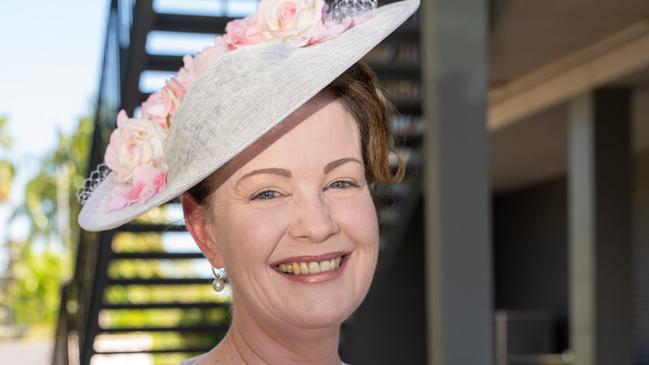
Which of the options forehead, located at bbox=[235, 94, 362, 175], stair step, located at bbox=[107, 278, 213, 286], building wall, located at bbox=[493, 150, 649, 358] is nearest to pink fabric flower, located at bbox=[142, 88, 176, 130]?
forehead, located at bbox=[235, 94, 362, 175]

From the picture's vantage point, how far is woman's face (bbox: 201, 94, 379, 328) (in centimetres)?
134

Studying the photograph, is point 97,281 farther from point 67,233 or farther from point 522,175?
point 67,233

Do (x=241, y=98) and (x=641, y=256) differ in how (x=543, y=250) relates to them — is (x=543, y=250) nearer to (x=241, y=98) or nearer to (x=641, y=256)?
(x=641, y=256)

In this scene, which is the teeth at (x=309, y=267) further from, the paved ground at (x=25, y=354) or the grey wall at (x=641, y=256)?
the paved ground at (x=25, y=354)

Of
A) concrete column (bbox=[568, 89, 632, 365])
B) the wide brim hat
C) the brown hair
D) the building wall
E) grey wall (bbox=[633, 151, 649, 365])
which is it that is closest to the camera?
the wide brim hat

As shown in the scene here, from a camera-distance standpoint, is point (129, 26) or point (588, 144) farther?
point (588, 144)

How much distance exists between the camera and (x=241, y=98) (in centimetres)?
135

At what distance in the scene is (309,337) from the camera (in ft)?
4.59

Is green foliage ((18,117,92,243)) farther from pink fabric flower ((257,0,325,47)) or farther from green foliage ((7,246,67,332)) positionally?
pink fabric flower ((257,0,325,47))

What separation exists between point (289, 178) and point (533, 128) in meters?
10.1

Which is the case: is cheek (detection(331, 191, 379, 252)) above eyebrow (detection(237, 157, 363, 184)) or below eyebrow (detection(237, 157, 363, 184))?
below

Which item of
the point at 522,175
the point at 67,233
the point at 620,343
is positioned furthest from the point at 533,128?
the point at 67,233

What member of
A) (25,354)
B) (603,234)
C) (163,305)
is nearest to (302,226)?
(163,305)

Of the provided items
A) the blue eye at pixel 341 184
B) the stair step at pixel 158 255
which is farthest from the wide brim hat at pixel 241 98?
the stair step at pixel 158 255
